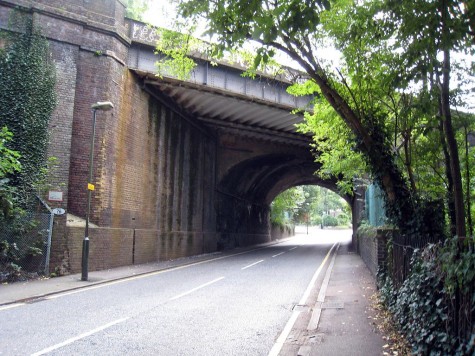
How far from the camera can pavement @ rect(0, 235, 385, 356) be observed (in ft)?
20.0

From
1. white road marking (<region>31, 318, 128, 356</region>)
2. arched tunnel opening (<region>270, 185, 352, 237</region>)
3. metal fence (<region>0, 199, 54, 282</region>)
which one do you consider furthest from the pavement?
arched tunnel opening (<region>270, 185, 352, 237</region>)

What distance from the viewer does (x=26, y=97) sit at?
14.5m

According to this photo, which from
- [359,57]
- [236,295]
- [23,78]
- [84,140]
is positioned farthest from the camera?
[84,140]

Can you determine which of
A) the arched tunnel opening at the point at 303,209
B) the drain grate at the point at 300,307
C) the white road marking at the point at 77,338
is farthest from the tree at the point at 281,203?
the white road marking at the point at 77,338

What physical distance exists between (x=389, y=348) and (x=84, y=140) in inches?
528

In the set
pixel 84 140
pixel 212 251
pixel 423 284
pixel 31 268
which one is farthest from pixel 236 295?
pixel 212 251

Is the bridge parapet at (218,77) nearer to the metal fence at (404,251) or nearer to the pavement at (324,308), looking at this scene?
the pavement at (324,308)

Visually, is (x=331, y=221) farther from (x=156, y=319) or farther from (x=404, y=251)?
(x=404, y=251)

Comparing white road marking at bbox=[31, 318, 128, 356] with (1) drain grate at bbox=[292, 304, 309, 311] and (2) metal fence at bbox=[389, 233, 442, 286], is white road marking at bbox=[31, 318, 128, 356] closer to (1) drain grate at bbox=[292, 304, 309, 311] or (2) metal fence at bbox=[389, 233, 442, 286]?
(1) drain grate at bbox=[292, 304, 309, 311]

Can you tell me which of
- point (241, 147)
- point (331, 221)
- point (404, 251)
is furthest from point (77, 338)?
point (331, 221)

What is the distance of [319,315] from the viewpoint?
820 centimetres

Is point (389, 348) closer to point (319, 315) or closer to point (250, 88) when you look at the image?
point (319, 315)

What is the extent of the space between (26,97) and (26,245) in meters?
4.95

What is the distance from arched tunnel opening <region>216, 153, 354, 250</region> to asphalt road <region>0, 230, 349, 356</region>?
654 inches
